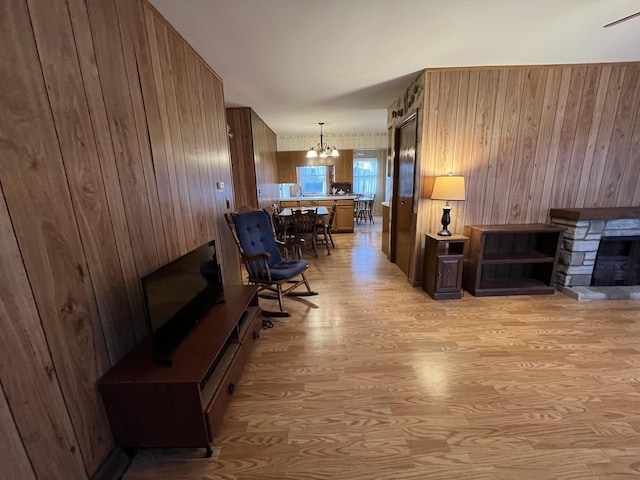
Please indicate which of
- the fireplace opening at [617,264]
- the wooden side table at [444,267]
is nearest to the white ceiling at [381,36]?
the wooden side table at [444,267]

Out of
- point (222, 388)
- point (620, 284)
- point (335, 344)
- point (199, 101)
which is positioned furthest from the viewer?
point (620, 284)

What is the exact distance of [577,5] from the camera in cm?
179

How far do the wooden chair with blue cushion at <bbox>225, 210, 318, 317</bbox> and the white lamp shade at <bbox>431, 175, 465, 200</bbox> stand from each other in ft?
5.44

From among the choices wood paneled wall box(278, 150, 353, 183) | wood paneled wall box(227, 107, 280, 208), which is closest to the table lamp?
wood paneled wall box(227, 107, 280, 208)

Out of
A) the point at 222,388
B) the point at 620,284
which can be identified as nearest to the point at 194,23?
the point at 222,388

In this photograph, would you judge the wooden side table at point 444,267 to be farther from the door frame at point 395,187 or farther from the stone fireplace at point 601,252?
the stone fireplace at point 601,252

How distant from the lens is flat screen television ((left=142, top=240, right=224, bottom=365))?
126 cm

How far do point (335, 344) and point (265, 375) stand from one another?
614 millimetres

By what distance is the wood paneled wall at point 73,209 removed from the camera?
2.97 feet

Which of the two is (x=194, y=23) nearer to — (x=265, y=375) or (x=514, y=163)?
(x=265, y=375)

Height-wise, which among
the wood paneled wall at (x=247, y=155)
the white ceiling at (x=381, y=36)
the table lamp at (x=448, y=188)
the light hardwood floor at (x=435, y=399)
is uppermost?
the white ceiling at (x=381, y=36)

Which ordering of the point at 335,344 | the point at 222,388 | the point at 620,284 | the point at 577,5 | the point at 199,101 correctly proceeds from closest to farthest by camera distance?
the point at 222,388
the point at 577,5
the point at 335,344
the point at 199,101
the point at 620,284

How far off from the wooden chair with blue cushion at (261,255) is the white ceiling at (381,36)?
1510mm

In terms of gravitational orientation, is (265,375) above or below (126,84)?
below
